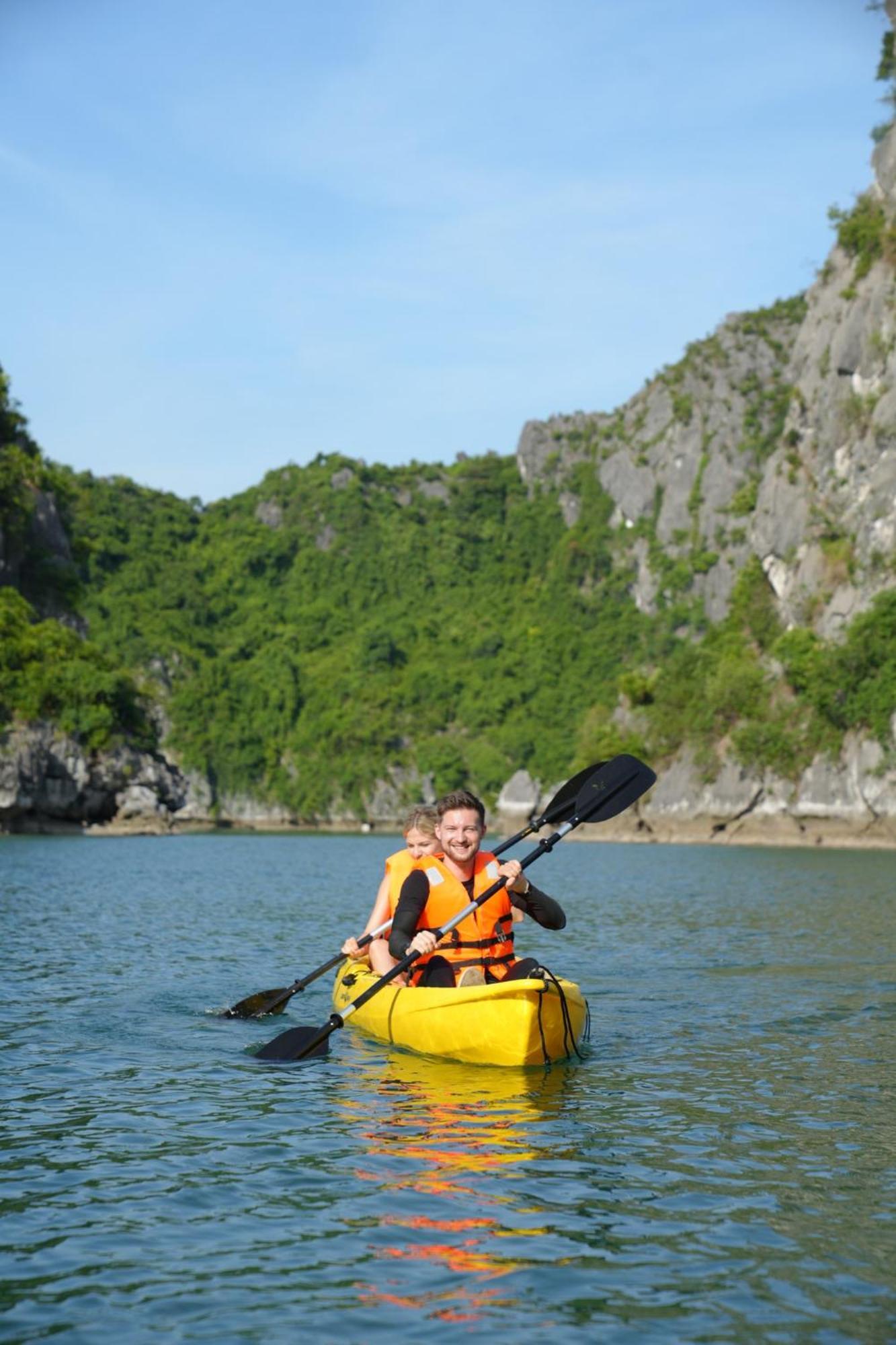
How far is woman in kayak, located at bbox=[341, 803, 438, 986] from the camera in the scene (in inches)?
461

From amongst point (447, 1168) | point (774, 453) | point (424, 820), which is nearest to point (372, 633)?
point (774, 453)

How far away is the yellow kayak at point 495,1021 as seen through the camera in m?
9.95

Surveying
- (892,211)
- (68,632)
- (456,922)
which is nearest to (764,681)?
(892,211)

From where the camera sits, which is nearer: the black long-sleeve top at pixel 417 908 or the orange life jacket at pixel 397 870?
the black long-sleeve top at pixel 417 908

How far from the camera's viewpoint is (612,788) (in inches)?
486

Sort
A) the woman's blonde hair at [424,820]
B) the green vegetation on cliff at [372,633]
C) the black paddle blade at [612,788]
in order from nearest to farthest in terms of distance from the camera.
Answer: the woman's blonde hair at [424,820] < the black paddle blade at [612,788] < the green vegetation on cliff at [372,633]

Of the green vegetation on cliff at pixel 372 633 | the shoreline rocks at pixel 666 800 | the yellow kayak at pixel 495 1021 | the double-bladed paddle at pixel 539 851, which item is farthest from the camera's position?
the green vegetation on cliff at pixel 372 633

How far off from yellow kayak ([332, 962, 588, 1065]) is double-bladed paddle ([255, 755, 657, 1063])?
36 cm

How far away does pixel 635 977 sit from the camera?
53.1ft

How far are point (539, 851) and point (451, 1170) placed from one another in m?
4.27

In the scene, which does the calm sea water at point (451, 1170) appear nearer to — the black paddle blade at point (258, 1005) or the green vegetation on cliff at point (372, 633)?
the black paddle blade at point (258, 1005)

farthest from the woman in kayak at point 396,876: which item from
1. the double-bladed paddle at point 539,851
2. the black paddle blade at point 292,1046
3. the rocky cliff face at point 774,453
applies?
the rocky cliff face at point 774,453

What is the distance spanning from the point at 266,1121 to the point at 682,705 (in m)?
76.2

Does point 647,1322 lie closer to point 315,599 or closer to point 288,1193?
point 288,1193
